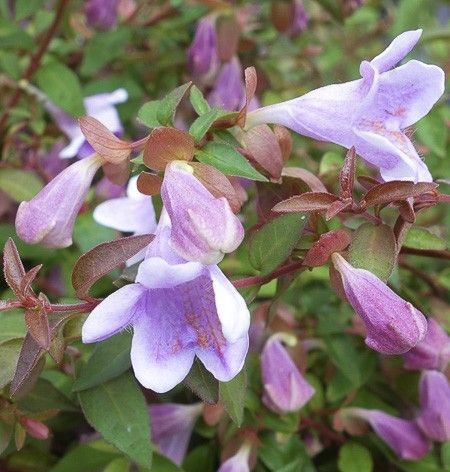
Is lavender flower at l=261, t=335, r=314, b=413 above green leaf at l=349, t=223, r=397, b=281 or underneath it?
underneath

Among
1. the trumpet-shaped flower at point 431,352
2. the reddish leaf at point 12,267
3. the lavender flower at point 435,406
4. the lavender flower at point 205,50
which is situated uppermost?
the reddish leaf at point 12,267

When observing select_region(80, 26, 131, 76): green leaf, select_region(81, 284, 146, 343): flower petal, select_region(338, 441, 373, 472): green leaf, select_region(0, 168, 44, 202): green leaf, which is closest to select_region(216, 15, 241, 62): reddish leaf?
select_region(80, 26, 131, 76): green leaf

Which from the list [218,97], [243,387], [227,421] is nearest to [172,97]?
[243,387]

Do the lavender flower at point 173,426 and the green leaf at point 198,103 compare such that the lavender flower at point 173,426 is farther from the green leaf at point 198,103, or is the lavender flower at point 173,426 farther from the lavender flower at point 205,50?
the lavender flower at point 205,50

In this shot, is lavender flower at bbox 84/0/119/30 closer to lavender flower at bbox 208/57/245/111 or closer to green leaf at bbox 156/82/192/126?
lavender flower at bbox 208/57/245/111

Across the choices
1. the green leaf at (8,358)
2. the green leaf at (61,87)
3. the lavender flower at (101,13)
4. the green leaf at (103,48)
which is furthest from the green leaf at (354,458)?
the lavender flower at (101,13)
